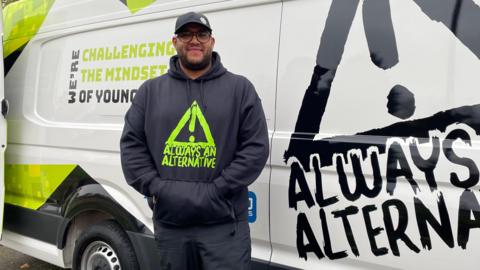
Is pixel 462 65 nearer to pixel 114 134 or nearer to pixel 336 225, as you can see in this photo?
pixel 336 225

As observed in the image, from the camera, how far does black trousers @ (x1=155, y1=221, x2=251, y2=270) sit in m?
2.13

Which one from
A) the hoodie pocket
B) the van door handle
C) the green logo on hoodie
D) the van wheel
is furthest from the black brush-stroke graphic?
the van door handle

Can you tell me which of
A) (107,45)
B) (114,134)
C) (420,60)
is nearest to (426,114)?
(420,60)

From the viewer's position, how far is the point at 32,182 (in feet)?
12.0

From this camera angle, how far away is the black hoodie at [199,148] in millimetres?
2072

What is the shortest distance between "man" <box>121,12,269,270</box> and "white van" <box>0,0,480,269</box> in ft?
0.88

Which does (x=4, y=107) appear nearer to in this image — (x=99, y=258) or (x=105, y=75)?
(x=105, y=75)

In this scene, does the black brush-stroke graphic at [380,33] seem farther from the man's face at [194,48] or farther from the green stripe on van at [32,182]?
the green stripe on van at [32,182]

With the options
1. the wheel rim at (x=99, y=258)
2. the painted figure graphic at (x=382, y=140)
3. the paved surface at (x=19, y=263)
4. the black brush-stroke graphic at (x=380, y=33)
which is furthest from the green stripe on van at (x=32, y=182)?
the black brush-stroke graphic at (x=380, y=33)

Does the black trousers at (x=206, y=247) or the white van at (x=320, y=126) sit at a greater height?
the white van at (x=320, y=126)

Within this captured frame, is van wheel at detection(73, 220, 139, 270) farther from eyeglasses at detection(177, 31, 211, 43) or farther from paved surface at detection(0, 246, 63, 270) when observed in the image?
eyeglasses at detection(177, 31, 211, 43)

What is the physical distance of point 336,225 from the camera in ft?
7.16

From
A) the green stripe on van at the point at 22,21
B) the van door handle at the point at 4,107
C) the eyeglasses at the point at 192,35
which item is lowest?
the van door handle at the point at 4,107

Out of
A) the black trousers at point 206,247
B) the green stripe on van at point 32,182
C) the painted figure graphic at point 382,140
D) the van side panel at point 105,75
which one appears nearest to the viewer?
the painted figure graphic at point 382,140
